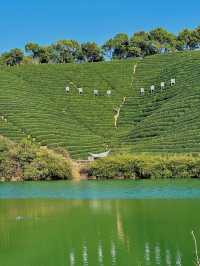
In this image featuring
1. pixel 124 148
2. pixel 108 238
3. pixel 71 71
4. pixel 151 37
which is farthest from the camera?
pixel 151 37

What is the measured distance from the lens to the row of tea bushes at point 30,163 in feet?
254

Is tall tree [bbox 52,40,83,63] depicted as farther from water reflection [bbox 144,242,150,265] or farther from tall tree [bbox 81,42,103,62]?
water reflection [bbox 144,242,150,265]

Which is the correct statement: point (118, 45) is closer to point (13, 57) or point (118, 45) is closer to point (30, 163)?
point (13, 57)

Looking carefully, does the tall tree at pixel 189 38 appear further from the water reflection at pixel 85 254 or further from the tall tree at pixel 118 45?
the water reflection at pixel 85 254

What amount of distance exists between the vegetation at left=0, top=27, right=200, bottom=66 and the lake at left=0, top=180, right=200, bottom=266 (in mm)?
106091

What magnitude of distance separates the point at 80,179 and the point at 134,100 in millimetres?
A: 42288

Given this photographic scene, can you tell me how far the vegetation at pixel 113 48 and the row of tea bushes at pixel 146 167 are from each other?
282ft

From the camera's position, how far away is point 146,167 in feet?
248

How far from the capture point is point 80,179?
78250mm

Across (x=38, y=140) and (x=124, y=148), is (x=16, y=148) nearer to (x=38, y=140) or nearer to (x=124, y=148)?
(x=38, y=140)

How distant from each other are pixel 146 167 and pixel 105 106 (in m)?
41.4

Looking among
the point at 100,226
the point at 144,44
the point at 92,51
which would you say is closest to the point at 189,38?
the point at 144,44

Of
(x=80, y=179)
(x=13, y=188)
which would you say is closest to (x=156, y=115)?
(x=80, y=179)

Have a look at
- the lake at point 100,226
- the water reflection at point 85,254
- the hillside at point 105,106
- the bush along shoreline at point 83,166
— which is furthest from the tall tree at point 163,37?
the water reflection at point 85,254
